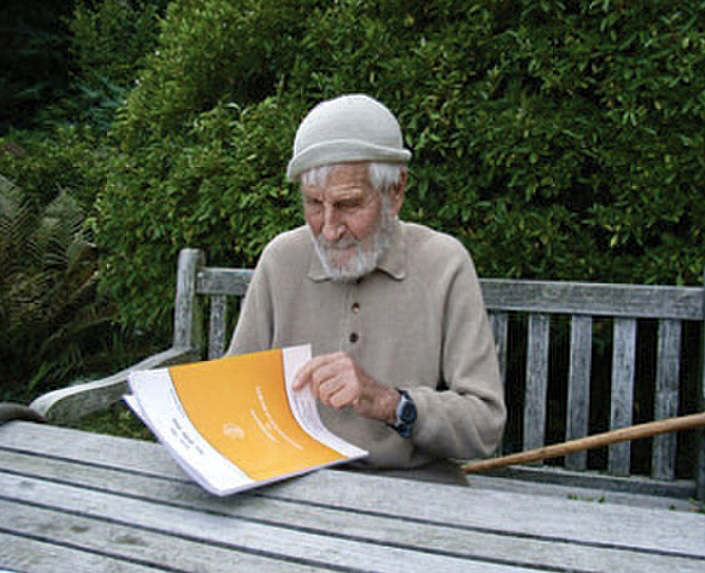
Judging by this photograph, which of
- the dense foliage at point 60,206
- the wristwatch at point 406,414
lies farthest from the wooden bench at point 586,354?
the dense foliage at point 60,206

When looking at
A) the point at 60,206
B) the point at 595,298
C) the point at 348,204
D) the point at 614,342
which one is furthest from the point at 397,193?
the point at 60,206

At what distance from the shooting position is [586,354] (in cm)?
231

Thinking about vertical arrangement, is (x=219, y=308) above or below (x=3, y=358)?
above

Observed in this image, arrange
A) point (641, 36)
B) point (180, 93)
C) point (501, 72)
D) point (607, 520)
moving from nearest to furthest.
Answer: point (607, 520) → point (641, 36) → point (501, 72) → point (180, 93)

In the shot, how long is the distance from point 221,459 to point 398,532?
39cm

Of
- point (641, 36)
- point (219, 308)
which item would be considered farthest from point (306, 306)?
point (641, 36)

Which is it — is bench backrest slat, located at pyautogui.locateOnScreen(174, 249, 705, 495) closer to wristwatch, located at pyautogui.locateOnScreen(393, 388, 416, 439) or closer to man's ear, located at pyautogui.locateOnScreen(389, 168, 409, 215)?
man's ear, located at pyautogui.locateOnScreen(389, 168, 409, 215)

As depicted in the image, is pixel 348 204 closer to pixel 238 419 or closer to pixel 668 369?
pixel 238 419

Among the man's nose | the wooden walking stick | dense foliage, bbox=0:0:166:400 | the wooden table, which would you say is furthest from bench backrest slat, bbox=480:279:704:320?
dense foliage, bbox=0:0:166:400

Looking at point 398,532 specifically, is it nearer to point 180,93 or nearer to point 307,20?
Answer: point 307,20

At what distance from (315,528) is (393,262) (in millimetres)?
932

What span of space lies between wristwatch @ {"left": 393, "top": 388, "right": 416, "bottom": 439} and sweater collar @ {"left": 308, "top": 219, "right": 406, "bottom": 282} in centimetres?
42

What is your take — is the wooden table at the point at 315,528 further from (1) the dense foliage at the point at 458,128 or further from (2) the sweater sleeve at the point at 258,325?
(1) the dense foliage at the point at 458,128

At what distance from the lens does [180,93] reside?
10.3 ft
